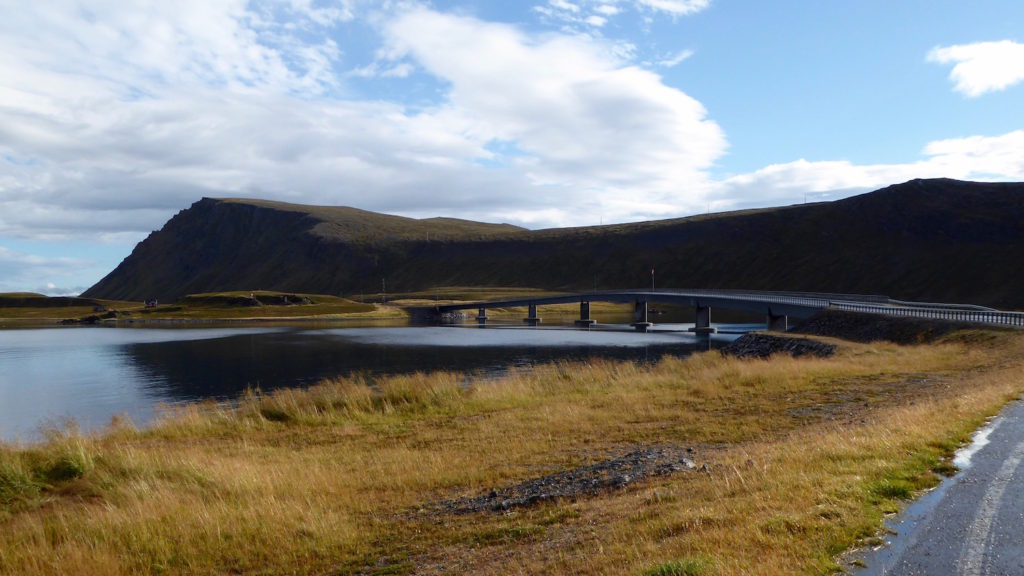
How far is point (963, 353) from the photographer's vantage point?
3036cm

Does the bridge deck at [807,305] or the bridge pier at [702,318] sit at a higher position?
the bridge deck at [807,305]

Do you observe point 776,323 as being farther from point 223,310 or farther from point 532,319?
point 223,310

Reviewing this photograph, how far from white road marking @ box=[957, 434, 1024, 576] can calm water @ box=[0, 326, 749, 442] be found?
2183cm

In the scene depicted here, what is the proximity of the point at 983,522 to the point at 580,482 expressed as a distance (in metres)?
5.34

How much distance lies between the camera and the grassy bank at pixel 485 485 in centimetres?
754

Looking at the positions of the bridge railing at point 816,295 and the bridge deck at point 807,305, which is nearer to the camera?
the bridge deck at point 807,305

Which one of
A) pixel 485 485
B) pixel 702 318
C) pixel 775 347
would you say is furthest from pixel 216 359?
pixel 702 318

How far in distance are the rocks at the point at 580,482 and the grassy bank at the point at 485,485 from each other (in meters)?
0.25

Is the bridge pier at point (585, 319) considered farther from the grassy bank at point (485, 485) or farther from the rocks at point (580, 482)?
the rocks at point (580, 482)

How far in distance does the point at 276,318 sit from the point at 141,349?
57.9 meters

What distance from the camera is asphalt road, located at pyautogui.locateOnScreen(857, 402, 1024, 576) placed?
6.27 meters

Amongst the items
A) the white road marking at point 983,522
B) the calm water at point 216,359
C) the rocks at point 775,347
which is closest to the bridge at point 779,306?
the calm water at point 216,359

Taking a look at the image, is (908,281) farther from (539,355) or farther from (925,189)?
(539,355)

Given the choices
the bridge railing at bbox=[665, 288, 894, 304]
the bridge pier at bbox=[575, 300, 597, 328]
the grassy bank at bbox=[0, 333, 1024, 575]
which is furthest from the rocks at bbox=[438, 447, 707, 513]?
the bridge pier at bbox=[575, 300, 597, 328]
